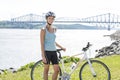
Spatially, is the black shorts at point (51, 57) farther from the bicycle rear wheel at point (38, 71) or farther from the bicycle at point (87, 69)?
the bicycle rear wheel at point (38, 71)

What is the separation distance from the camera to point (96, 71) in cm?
849

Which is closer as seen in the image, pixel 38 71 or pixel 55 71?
pixel 55 71

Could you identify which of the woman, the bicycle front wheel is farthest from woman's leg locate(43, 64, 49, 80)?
the bicycle front wheel

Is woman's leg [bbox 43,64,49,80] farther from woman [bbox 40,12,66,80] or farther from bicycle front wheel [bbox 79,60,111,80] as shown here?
bicycle front wheel [bbox 79,60,111,80]

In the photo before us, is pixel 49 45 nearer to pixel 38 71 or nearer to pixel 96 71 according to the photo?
pixel 38 71

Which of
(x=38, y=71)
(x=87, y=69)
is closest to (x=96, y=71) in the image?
(x=87, y=69)

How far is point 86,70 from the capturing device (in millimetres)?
8391

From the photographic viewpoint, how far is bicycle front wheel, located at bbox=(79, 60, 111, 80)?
8.17m

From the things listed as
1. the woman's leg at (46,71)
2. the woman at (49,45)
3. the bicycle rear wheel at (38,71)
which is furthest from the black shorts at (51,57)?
the bicycle rear wheel at (38,71)

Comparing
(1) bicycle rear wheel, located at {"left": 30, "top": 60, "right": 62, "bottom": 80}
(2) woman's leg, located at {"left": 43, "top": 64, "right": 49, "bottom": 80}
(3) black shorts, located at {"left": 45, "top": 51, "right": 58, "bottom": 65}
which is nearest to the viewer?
(3) black shorts, located at {"left": 45, "top": 51, "right": 58, "bottom": 65}

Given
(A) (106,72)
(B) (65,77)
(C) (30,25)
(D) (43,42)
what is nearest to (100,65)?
(A) (106,72)

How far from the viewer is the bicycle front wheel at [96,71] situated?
817cm

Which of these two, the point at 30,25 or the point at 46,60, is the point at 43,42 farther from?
the point at 30,25

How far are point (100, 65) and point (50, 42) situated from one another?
1218 millimetres
